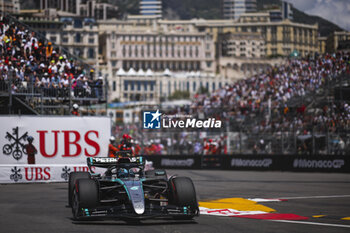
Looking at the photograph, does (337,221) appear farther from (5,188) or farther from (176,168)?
(176,168)

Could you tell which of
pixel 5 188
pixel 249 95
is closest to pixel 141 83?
pixel 249 95

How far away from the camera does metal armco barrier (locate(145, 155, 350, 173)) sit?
31031mm

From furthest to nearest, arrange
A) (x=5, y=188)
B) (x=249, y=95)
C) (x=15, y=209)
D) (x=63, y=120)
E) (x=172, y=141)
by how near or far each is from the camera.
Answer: (x=249, y=95) < (x=172, y=141) < (x=63, y=120) < (x=5, y=188) < (x=15, y=209)

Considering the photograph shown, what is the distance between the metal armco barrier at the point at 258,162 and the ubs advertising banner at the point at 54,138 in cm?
828

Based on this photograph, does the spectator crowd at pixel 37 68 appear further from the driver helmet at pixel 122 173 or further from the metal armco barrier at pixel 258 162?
the driver helmet at pixel 122 173

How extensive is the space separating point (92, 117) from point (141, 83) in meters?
151

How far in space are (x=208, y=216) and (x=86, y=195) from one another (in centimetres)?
269

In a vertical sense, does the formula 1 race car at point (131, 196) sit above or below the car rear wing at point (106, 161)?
below

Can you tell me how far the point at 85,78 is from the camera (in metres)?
34.4

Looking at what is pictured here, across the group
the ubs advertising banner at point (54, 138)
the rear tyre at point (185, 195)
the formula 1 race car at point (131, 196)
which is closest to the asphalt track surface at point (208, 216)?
the formula 1 race car at point (131, 196)

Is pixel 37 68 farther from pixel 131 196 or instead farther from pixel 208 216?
pixel 131 196

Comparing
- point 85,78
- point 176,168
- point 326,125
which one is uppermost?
point 85,78

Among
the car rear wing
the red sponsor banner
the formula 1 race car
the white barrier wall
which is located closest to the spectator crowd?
the white barrier wall

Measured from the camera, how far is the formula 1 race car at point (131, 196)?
493 inches
